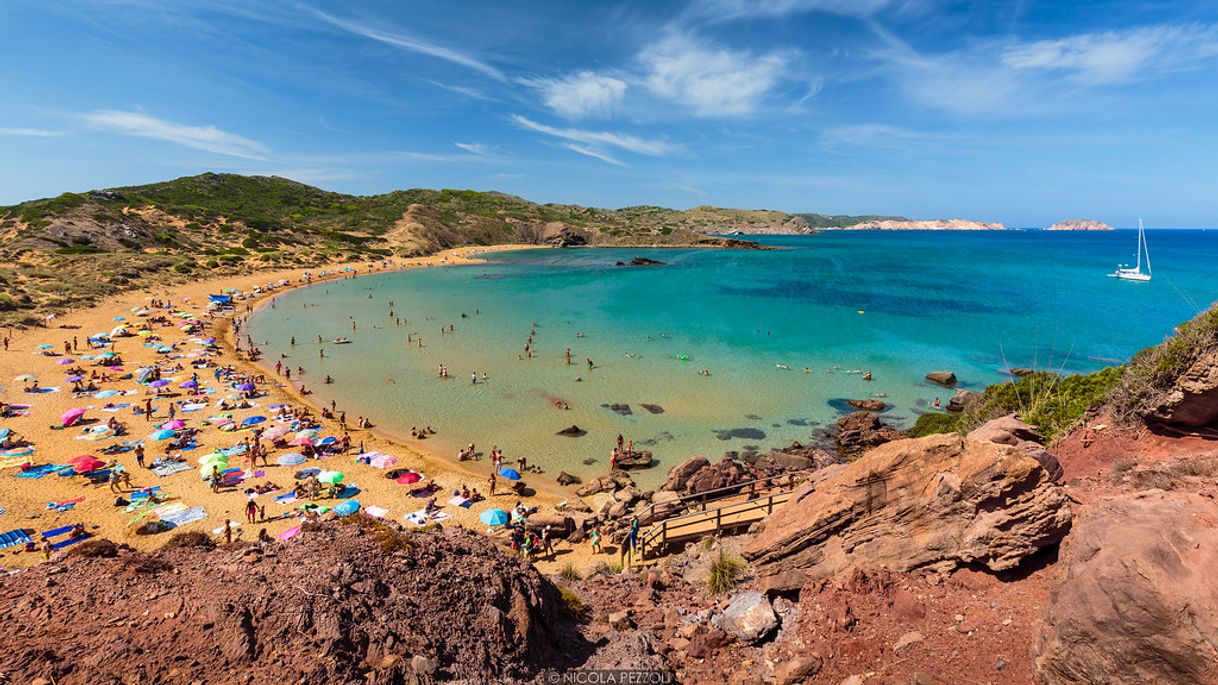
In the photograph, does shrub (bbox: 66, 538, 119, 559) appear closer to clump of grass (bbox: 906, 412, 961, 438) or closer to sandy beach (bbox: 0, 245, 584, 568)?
sandy beach (bbox: 0, 245, 584, 568)

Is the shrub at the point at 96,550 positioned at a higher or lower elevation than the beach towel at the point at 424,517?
higher

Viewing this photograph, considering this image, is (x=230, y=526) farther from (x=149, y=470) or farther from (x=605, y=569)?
(x=605, y=569)

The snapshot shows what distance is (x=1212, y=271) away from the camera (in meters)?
104

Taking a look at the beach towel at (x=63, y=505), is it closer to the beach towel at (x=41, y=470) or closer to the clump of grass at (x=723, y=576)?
the beach towel at (x=41, y=470)

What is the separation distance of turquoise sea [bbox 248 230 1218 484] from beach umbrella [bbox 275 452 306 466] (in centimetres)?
582

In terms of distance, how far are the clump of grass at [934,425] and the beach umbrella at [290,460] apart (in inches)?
1120

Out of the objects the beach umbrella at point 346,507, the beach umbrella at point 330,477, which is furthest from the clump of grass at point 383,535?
the beach umbrella at point 330,477

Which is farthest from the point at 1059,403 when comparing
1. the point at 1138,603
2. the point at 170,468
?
the point at 170,468

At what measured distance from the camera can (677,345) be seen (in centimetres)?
Answer: 4716

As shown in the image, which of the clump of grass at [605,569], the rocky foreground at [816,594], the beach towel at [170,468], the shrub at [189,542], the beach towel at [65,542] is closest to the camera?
the rocky foreground at [816,594]

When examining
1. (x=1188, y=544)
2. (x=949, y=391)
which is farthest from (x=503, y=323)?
(x=1188, y=544)

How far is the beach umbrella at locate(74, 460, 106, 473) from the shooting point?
67.6 ft

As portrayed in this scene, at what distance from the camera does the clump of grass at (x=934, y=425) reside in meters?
23.6

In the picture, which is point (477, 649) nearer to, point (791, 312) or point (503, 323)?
point (503, 323)
